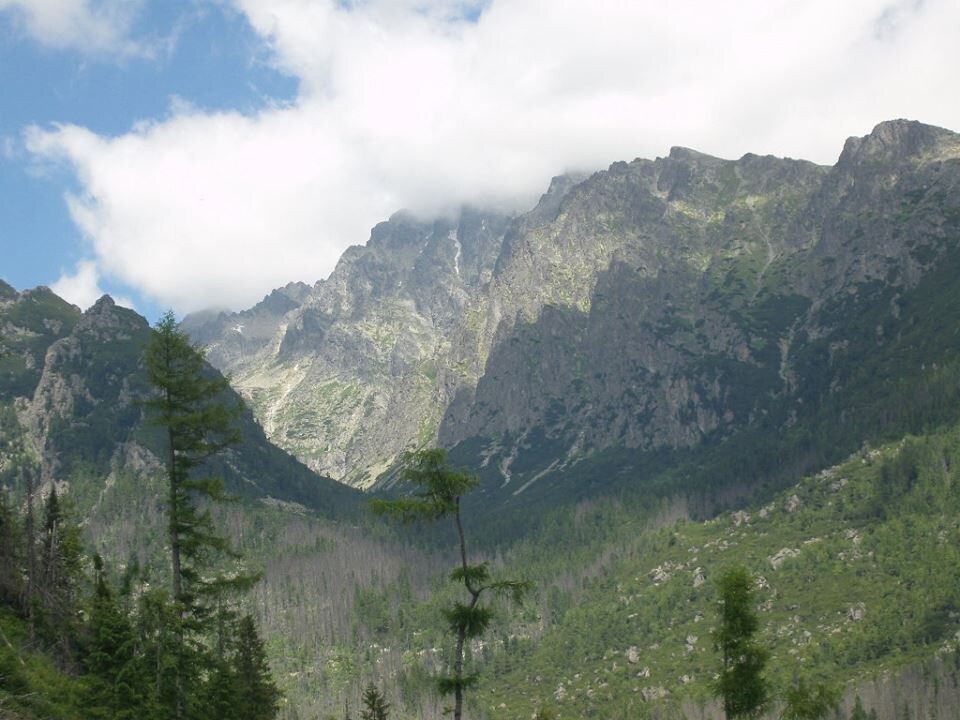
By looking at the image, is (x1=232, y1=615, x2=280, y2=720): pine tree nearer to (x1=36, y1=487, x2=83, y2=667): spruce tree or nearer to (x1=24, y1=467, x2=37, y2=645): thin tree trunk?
(x1=36, y1=487, x2=83, y2=667): spruce tree

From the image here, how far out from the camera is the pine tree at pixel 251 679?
2424 inches

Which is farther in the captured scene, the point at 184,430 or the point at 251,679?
the point at 251,679

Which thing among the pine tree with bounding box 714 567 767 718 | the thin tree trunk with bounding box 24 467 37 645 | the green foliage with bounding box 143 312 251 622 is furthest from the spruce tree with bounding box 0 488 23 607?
the pine tree with bounding box 714 567 767 718

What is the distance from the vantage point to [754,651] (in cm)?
5003

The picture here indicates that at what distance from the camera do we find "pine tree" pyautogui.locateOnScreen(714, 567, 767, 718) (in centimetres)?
5019

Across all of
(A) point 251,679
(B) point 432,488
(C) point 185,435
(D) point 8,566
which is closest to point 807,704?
(B) point 432,488

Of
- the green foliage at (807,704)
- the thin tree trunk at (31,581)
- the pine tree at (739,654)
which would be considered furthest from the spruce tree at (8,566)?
the green foliage at (807,704)

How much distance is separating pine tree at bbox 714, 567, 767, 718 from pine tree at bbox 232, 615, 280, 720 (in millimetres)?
30675

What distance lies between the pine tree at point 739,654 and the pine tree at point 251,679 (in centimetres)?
3068

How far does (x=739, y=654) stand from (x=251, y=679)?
33.8 meters

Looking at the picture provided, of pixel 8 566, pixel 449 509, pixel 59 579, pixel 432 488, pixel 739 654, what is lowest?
pixel 739 654

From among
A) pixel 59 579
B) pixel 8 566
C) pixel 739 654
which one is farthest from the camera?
pixel 59 579

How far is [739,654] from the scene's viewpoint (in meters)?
50.4

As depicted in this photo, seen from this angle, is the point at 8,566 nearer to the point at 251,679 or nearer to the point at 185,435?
the point at 251,679
